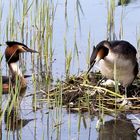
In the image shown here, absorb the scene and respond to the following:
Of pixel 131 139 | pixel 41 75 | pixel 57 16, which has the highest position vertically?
pixel 57 16

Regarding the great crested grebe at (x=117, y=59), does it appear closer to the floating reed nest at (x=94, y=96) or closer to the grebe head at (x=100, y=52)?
the grebe head at (x=100, y=52)

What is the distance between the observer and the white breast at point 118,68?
24.9 feet

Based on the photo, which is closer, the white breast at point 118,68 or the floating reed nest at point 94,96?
the floating reed nest at point 94,96

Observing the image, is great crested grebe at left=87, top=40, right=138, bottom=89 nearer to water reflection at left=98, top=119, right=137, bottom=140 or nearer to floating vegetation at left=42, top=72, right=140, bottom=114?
floating vegetation at left=42, top=72, right=140, bottom=114

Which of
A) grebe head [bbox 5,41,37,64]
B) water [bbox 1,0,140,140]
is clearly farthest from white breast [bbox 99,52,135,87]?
grebe head [bbox 5,41,37,64]

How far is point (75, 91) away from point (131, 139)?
1.58 metres

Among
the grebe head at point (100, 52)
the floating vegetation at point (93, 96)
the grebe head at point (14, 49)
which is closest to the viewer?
the floating vegetation at point (93, 96)

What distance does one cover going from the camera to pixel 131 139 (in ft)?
19.9

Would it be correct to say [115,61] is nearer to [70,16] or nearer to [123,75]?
[123,75]

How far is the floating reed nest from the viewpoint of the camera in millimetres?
7062

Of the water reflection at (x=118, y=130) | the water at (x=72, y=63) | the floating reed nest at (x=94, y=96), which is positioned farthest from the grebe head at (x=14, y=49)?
the water reflection at (x=118, y=130)

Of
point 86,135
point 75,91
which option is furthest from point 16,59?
point 86,135

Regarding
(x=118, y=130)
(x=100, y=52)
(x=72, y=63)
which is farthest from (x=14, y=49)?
(x=118, y=130)

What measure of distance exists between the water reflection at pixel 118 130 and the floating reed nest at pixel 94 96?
22cm
